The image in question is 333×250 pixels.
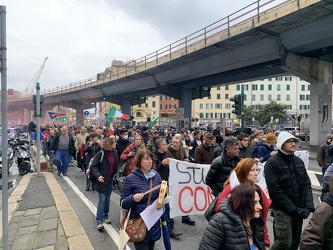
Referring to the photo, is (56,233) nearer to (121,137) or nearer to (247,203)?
(121,137)

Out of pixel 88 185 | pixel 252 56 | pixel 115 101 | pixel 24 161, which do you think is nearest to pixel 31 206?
→ pixel 88 185

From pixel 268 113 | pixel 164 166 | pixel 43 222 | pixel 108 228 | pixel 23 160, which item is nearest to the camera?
pixel 164 166

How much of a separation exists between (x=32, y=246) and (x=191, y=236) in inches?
102

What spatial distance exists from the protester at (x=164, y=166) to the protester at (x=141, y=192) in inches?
61.5

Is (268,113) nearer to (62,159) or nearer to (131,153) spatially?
(62,159)

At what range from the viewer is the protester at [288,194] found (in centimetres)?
340

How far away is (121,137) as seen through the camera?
25.2 ft

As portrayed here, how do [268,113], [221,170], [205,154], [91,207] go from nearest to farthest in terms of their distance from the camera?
[221,170] < [205,154] < [91,207] < [268,113]

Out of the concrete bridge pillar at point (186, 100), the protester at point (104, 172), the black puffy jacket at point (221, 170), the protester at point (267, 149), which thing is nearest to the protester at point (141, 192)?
the black puffy jacket at point (221, 170)

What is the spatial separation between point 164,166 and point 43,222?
2590 mm

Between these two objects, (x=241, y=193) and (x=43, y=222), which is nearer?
(x=241, y=193)

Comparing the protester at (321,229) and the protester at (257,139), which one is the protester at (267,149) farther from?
the protester at (321,229)

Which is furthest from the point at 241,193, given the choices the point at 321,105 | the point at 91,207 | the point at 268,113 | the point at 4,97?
the point at 268,113

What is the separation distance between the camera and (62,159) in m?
11.0
